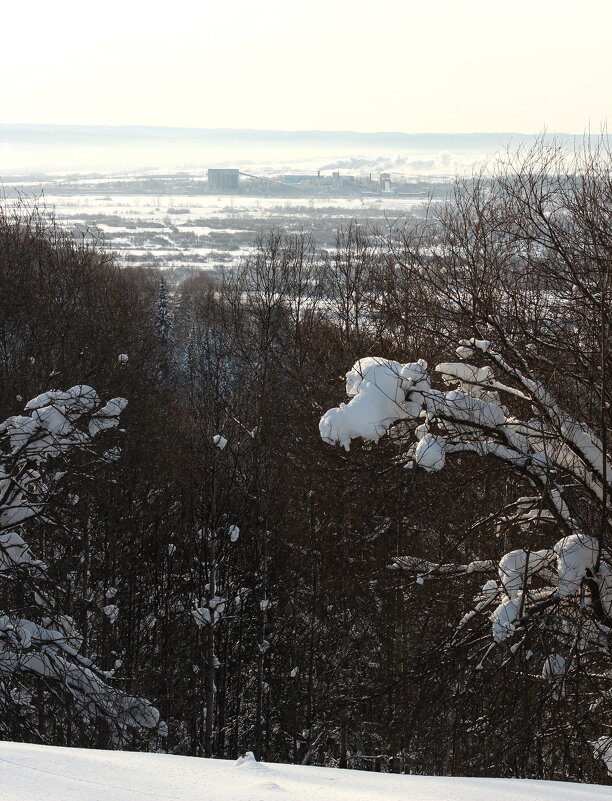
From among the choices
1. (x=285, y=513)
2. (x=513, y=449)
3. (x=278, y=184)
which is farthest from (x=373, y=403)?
(x=278, y=184)

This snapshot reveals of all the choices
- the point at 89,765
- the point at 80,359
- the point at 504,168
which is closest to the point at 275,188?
the point at 80,359

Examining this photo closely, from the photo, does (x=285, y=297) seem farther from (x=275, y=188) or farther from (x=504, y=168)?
(x=275, y=188)

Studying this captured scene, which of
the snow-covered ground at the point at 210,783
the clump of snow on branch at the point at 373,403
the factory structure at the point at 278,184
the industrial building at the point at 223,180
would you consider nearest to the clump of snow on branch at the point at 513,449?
the clump of snow on branch at the point at 373,403

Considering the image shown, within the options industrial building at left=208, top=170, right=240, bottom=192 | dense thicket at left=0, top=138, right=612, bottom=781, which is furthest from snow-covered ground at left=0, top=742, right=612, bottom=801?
industrial building at left=208, top=170, right=240, bottom=192

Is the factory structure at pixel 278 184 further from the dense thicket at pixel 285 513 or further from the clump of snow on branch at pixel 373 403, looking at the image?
the clump of snow on branch at pixel 373 403

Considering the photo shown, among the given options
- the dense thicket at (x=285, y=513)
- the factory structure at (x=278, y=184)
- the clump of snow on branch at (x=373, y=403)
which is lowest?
the dense thicket at (x=285, y=513)

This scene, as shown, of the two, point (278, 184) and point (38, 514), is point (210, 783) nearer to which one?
point (38, 514)
